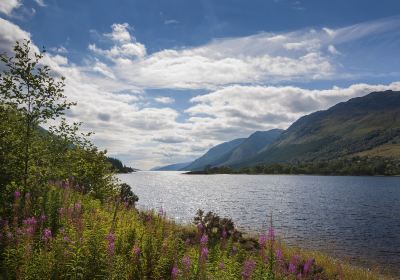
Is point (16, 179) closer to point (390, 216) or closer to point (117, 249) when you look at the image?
point (117, 249)

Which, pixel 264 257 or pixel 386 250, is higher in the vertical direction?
pixel 264 257

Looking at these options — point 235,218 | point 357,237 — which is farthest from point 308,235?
point 235,218

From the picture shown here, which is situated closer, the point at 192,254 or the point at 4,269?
the point at 4,269

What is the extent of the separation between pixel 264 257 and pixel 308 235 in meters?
38.4

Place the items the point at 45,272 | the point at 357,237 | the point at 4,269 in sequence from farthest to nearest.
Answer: the point at 357,237
the point at 4,269
the point at 45,272

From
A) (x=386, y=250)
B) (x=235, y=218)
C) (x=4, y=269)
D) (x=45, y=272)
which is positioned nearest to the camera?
(x=45, y=272)

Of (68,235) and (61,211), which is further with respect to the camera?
(61,211)

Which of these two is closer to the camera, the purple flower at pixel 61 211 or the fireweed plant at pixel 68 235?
the fireweed plant at pixel 68 235

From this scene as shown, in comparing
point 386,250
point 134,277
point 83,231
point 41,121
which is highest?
point 41,121

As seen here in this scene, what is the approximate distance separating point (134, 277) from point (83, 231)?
7.52 feet

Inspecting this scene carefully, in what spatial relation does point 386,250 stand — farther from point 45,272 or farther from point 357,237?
point 45,272

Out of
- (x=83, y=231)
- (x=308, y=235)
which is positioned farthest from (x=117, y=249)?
(x=308, y=235)

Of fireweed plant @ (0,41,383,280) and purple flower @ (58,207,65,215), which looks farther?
purple flower @ (58,207,65,215)

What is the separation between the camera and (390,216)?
2640 inches
